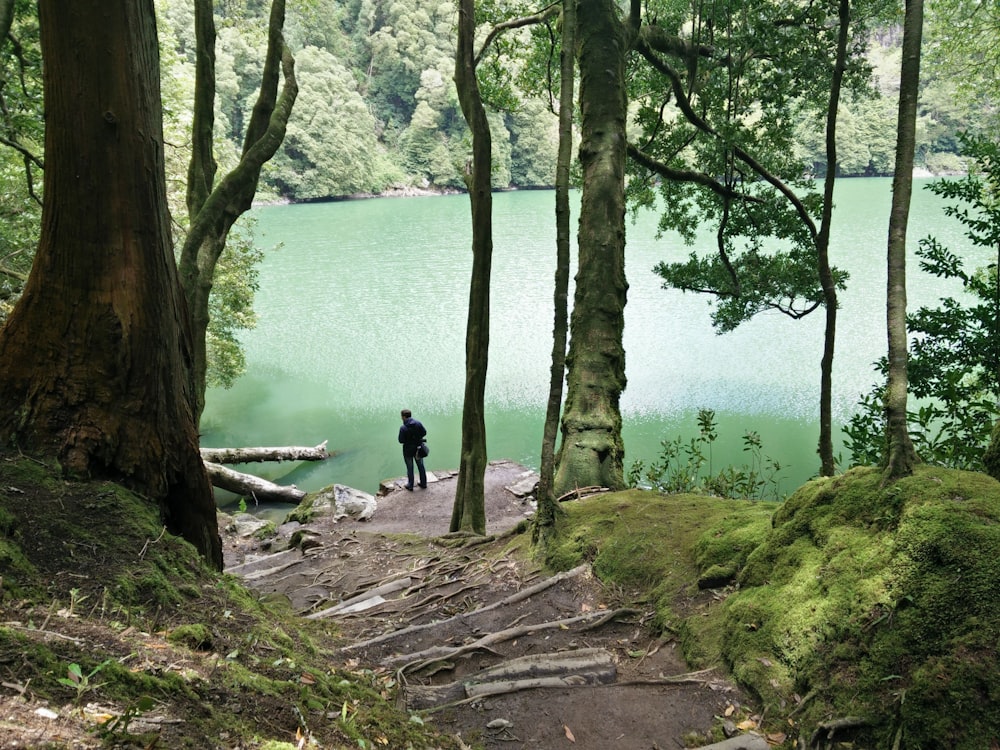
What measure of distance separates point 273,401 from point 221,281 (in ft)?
20.5

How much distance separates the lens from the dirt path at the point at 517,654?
2.81 m

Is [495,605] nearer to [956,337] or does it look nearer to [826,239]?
[826,239]

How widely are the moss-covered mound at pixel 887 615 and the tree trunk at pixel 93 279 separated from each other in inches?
122

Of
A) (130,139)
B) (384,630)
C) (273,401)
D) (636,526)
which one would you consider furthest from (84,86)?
(273,401)

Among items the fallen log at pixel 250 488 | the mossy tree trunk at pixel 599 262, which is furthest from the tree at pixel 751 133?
the fallen log at pixel 250 488

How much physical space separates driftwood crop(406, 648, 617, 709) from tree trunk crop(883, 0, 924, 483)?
1654 millimetres

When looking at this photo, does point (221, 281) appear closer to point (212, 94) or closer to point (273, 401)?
point (273, 401)

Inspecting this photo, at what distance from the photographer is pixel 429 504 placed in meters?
10.6

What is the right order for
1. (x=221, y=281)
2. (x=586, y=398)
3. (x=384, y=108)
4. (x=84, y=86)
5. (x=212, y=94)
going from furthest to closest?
(x=384, y=108), (x=221, y=281), (x=212, y=94), (x=586, y=398), (x=84, y=86)

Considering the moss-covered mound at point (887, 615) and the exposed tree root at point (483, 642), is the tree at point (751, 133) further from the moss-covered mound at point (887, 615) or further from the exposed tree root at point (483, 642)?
the exposed tree root at point (483, 642)

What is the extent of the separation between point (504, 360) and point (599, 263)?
14529 mm

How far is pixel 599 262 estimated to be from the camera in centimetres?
689

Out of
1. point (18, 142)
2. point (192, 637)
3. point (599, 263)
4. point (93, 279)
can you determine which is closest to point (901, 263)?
point (192, 637)

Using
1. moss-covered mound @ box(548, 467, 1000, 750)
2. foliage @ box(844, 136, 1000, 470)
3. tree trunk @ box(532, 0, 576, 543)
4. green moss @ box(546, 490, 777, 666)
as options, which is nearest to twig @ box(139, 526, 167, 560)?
tree trunk @ box(532, 0, 576, 543)
